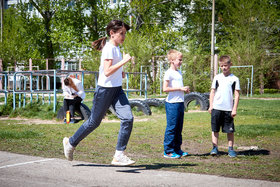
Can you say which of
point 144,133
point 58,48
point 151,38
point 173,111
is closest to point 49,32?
point 58,48

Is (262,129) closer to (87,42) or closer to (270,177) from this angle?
(270,177)

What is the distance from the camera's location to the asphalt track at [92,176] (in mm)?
3945

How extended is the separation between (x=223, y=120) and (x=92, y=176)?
2.41m

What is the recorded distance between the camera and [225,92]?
575cm

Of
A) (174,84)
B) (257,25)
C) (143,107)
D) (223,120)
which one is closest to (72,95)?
(143,107)

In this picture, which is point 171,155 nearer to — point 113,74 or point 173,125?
point 173,125

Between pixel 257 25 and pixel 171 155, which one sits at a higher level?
pixel 257 25

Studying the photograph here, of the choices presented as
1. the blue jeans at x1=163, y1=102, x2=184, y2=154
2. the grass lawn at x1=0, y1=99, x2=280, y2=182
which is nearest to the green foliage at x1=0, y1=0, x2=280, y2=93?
the grass lawn at x1=0, y1=99, x2=280, y2=182

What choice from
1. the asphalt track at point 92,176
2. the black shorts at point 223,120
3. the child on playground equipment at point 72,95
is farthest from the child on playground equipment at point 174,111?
the child on playground equipment at point 72,95

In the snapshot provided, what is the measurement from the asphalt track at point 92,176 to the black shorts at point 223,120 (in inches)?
63.0

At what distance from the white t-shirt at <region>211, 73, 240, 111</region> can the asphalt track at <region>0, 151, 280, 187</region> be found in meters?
1.71

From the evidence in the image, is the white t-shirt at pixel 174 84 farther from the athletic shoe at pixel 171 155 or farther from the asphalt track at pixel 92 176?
the asphalt track at pixel 92 176

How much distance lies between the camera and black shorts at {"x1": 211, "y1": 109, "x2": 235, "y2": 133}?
5742 millimetres

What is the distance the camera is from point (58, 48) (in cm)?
4331
